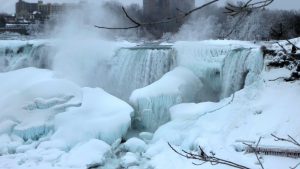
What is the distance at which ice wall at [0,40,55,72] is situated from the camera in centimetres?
1858

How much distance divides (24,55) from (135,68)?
575 cm

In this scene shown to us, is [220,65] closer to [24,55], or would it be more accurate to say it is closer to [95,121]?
[95,121]

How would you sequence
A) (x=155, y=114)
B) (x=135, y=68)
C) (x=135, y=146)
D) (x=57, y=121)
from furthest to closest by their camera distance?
(x=135, y=68), (x=155, y=114), (x=57, y=121), (x=135, y=146)

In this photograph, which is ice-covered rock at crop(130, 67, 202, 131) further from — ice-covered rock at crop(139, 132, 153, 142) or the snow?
ice-covered rock at crop(139, 132, 153, 142)

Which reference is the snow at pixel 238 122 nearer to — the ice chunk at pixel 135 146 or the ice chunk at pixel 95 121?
the ice chunk at pixel 135 146

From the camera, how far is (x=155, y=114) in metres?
12.9

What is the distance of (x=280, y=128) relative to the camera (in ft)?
34.2

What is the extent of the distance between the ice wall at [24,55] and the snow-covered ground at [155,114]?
2.54m

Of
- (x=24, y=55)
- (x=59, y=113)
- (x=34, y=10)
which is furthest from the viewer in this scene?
(x=34, y=10)

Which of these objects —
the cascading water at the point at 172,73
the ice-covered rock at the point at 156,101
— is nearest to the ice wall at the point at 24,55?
the cascading water at the point at 172,73

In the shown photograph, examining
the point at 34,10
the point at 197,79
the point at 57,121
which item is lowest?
the point at 57,121

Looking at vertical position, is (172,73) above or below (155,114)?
above

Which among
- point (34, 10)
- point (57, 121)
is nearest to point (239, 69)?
point (57, 121)

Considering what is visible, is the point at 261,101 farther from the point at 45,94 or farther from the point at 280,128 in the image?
the point at 45,94
